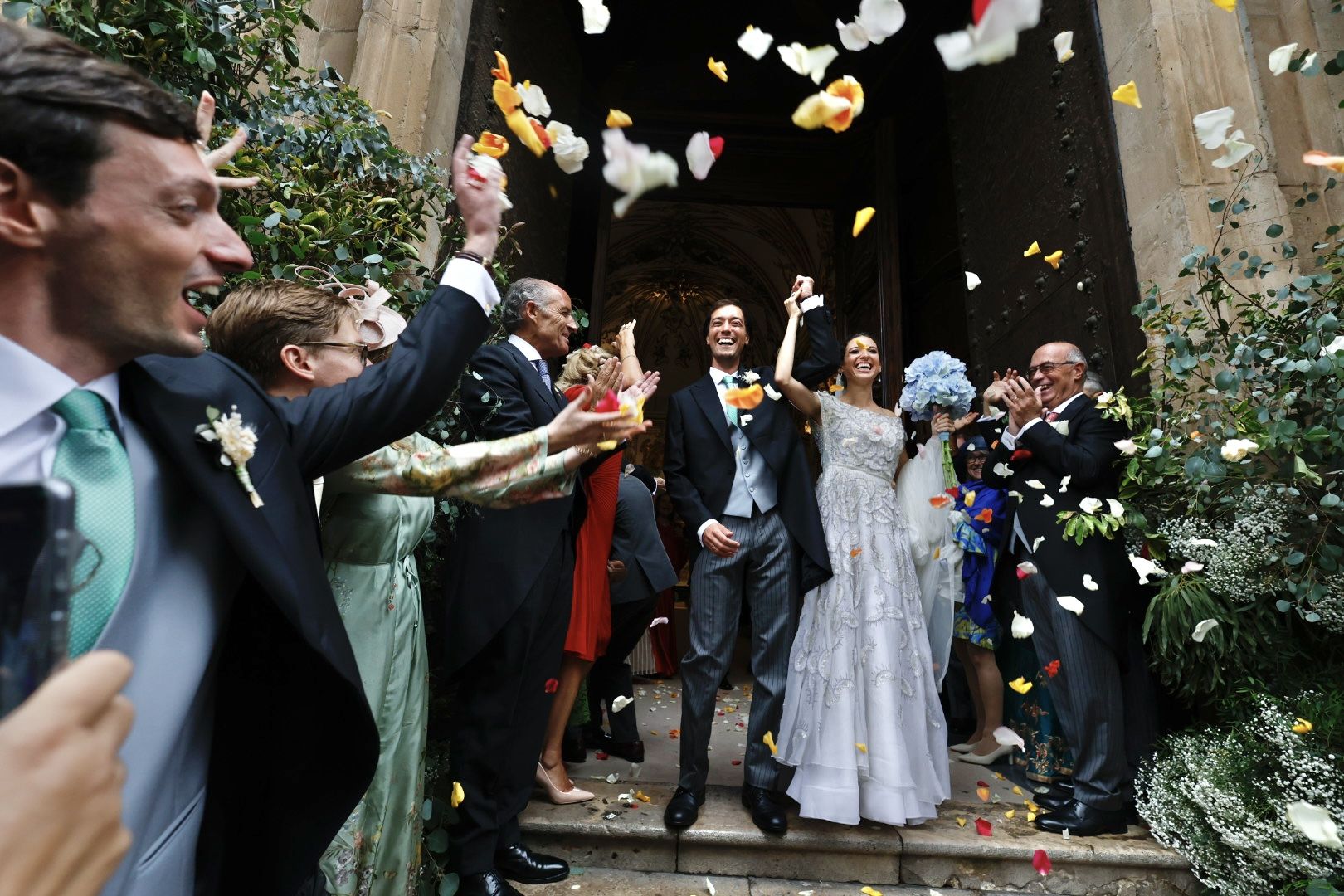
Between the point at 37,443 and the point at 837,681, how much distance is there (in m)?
2.76

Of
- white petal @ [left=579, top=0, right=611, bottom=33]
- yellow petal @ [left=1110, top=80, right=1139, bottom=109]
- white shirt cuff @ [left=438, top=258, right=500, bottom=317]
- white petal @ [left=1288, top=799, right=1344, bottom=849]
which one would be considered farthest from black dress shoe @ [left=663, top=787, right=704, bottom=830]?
yellow petal @ [left=1110, top=80, right=1139, bottom=109]

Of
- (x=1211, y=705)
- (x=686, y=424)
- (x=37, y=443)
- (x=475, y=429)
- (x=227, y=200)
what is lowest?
(x=1211, y=705)

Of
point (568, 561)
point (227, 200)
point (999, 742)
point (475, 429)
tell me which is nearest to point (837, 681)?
point (568, 561)

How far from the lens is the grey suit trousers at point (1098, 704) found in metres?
2.96

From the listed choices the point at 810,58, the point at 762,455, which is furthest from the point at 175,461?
the point at 762,455

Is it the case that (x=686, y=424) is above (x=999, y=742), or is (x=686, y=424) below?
above

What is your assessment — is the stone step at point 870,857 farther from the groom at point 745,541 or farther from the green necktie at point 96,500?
the green necktie at point 96,500

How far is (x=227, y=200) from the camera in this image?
83.5 inches

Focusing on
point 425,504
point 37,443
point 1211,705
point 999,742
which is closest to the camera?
point 37,443

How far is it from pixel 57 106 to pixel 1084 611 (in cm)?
343

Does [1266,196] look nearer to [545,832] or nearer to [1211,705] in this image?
[1211,705]

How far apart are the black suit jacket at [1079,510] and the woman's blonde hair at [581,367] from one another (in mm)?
1960

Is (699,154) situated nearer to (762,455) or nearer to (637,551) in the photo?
(762,455)

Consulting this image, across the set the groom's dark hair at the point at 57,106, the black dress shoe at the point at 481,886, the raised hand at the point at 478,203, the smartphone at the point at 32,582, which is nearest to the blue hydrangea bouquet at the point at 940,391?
the black dress shoe at the point at 481,886
